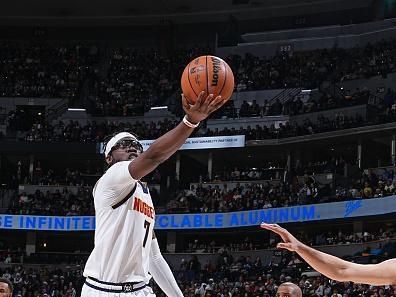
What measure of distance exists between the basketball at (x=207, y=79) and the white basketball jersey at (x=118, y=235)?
2.65ft

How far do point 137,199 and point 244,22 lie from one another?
4402 centimetres

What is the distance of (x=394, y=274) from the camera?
3896 millimetres

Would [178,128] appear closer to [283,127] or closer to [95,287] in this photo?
[95,287]

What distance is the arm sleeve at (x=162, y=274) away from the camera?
639 cm

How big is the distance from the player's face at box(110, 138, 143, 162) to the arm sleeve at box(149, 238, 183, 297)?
0.78 m

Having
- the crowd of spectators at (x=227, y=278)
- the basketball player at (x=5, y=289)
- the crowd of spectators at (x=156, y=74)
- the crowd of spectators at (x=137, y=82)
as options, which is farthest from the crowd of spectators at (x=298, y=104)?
the basketball player at (x=5, y=289)

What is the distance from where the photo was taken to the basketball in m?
5.46

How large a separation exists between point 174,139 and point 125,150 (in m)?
0.92

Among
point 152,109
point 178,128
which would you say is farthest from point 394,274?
point 152,109

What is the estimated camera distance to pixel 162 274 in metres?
6.44

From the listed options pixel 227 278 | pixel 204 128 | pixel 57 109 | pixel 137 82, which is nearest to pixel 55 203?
pixel 57 109

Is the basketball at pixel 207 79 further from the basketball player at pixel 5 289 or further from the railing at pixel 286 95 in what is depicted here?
the railing at pixel 286 95

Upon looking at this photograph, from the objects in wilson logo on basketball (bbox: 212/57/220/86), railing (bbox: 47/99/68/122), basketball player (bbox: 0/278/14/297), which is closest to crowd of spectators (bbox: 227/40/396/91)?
railing (bbox: 47/99/68/122)

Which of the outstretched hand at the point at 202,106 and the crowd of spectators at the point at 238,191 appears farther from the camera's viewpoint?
the crowd of spectators at the point at 238,191
